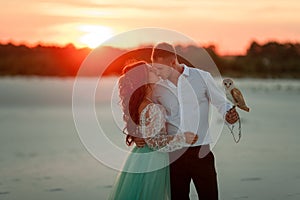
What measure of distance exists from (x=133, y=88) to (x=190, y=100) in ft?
1.20

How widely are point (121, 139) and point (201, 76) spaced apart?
27.5 feet

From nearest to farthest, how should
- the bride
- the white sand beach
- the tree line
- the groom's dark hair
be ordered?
the groom's dark hair, the bride, the white sand beach, the tree line

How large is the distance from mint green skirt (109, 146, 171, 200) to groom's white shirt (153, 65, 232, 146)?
0.92 feet

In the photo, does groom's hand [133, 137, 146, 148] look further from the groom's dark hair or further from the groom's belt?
the groom's dark hair

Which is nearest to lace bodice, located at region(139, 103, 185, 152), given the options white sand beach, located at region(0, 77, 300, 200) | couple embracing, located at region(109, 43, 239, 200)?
couple embracing, located at region(109, 43, 239, 200)

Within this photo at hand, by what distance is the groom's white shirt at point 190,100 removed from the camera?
451 cm

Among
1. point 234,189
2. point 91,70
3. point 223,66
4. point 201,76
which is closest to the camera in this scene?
point 201,76

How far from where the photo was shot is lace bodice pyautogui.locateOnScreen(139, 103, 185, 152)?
448 centimetres

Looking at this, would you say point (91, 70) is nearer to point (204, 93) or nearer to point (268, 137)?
point (268, 137)

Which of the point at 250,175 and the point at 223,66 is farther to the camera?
the point at 223,66

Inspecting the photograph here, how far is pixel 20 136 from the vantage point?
13422 mm

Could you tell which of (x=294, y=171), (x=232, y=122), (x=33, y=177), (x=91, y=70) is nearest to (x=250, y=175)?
(x=294, y=171)

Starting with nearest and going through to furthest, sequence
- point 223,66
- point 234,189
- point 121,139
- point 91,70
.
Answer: point 234,189, point 121,139, point 91,70, point 223,66

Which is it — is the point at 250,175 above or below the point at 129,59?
below
